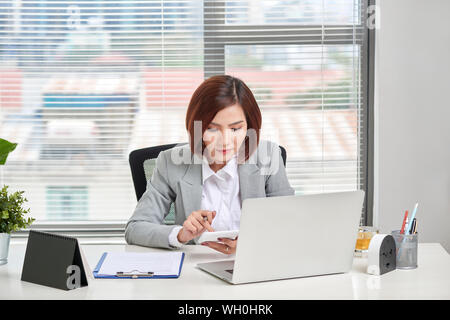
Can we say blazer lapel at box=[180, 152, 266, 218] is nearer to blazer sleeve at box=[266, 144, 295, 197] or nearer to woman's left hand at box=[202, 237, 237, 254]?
blazer sleeve at box=[266, 144, 295, 197]

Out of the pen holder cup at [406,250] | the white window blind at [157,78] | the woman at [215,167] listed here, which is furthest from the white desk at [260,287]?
the white window blind at [157,78]

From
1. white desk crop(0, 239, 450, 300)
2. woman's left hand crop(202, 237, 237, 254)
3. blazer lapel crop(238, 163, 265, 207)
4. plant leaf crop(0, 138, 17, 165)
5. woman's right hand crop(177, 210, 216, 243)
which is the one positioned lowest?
white desk crop(0, 239, 450, 300)

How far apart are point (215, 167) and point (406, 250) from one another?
30.6 inches

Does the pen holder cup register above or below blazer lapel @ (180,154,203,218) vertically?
below

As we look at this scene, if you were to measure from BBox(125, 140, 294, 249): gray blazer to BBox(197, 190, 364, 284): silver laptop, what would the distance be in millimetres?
529

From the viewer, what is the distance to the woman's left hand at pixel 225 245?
1493 millimetres

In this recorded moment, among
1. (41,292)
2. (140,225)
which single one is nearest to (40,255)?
(41,292)

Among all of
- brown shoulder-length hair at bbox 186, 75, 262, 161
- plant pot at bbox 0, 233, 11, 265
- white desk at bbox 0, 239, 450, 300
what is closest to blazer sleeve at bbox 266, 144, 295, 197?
brown shoulder-length hair at bbox 186, 75, 262, 161

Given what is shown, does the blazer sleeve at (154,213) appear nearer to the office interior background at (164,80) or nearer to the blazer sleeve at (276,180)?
the blazer sleeve at (276,180)

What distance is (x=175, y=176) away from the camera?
1898mm

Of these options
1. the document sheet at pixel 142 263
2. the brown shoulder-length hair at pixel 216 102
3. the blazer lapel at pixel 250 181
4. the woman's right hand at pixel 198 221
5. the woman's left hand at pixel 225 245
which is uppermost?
the brown shoulder-length hair at pixel 216 102

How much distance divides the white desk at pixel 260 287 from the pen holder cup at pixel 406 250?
0.02 meters

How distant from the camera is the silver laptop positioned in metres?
1.22

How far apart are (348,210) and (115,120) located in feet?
5.68
